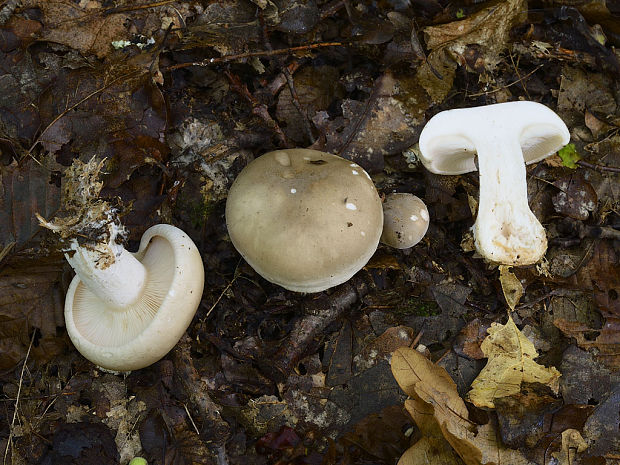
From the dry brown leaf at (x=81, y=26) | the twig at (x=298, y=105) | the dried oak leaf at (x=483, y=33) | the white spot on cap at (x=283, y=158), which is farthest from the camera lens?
the dried oak leaf at (x=483, y=33)

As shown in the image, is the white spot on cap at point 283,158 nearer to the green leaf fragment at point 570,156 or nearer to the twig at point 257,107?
the twig at point 257,107

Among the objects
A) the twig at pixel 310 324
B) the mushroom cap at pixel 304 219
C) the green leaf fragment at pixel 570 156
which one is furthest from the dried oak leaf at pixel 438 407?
the green leaf fragment at pixel 570 156

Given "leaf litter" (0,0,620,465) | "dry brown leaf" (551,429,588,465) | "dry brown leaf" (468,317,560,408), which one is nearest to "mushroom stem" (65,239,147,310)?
"leaf litter" (0,0,620,465)

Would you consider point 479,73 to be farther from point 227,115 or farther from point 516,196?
point 227,115

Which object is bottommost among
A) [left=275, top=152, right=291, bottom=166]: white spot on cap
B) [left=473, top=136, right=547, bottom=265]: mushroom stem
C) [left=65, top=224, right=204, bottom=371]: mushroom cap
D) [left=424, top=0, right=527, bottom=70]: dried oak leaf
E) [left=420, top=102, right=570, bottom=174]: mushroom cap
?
[left=65, top=224, right=204, bottom=371]: mushroom cap

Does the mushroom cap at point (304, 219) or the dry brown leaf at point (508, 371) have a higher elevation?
the mushroom cap at point (304, 219)

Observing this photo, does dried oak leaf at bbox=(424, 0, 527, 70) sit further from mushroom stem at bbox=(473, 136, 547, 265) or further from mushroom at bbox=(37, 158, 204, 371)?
mushroom at bbox=(37, 158, 204, 371)

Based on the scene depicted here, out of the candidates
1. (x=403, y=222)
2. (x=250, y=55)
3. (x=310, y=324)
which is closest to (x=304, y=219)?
(x=403, y=222)

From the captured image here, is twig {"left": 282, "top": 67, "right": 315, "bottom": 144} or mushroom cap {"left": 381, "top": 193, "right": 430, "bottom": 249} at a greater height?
twig {"left": 282, "top": 67, "right": 315, "bottom": 144}
